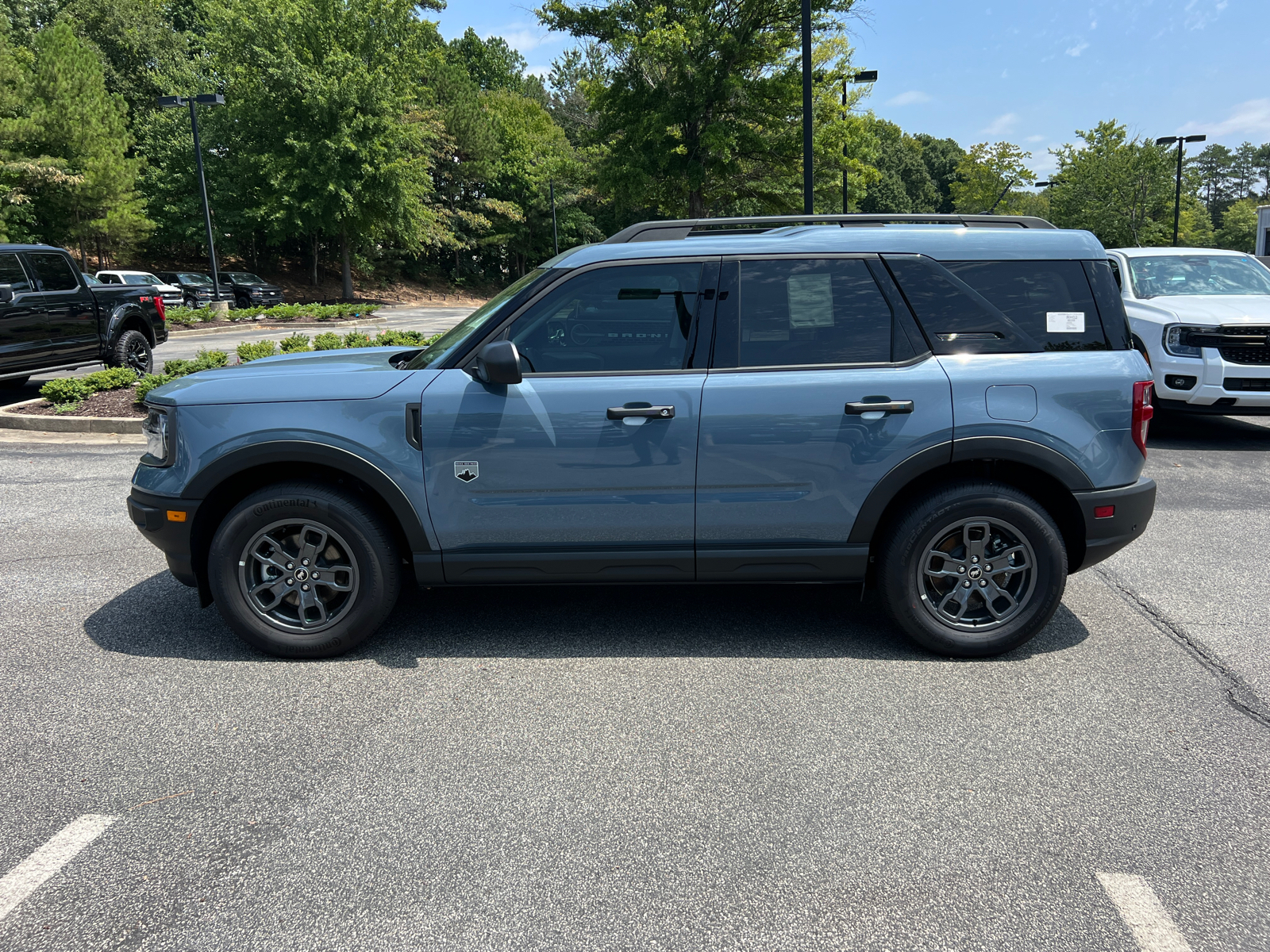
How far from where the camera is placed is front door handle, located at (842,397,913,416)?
3.96 meters

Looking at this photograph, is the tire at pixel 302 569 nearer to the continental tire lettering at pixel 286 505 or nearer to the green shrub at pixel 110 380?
the continental tire lettering at pixel 286 505

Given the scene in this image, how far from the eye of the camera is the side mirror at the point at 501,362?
3807 millimetres

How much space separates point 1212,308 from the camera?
9.31 metres

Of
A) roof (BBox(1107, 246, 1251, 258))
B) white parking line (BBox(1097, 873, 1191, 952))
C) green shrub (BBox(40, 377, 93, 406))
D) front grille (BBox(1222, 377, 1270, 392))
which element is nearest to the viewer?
white parking line (BBox(1097, 873, 1191, 952))

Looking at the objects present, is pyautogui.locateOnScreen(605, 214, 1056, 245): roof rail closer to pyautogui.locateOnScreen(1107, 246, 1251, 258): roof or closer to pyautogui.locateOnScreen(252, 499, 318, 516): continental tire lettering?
pyautogui.locateOnScreen(252, 499, 318, 516): continental tire lettering

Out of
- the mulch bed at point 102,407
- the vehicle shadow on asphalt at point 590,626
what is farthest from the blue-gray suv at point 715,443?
the mulch bed at point 102,407

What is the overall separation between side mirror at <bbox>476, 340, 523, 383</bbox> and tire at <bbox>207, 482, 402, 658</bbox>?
2.91 ft

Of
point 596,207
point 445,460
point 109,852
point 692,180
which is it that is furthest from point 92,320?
point 596,207

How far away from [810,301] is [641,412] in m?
0.92

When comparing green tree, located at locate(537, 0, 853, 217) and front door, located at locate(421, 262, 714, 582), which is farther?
green tree, located at locate(537, 0, 853, 217)

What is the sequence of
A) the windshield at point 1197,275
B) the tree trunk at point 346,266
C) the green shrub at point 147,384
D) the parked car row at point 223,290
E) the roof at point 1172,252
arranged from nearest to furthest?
the windshield at point 1197,275 < the green shrub at point 147,384 < the roof at point 1172,252 < the parked car row at point 223,290 < the tree trunk at point 346,266

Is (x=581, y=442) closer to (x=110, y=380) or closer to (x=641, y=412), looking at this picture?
(x=641, y=412)

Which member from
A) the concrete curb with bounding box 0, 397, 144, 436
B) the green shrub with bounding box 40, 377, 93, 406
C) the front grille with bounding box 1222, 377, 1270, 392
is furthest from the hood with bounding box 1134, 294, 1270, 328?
the green shrub with bounding box 40, 377, 93, 406

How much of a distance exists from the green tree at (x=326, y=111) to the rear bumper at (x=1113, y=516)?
123 feet
